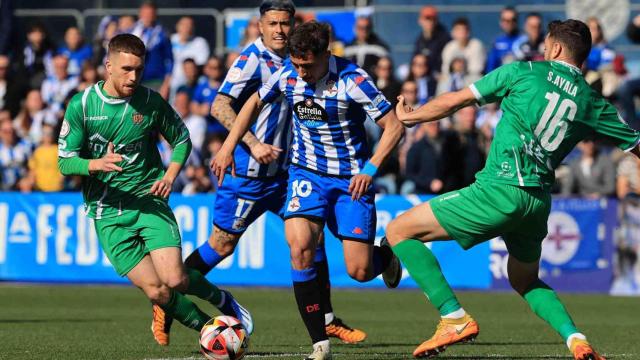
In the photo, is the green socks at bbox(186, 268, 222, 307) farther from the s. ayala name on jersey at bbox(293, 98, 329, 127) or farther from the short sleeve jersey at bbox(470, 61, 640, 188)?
the short sleeve jersey at bbox(470, 61, 640, 188)

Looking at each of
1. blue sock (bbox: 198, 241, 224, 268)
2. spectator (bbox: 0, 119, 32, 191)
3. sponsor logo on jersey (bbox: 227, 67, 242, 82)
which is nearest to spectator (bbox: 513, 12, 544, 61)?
spectator (bbox: 0, 119, 32, 191)

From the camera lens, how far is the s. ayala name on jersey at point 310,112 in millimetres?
9023

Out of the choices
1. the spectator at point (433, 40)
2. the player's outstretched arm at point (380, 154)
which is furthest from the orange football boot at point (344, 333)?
the spectator at point (433, 40)

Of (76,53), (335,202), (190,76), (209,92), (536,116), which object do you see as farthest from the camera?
(76,53)

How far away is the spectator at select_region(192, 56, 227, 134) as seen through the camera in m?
19.1

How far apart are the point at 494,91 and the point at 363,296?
28.6 feet

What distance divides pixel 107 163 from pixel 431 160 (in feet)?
31.4

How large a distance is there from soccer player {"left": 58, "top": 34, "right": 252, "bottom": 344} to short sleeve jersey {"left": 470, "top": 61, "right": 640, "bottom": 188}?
7.87 ft

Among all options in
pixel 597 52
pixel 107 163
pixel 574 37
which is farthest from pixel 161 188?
pixel 597 52

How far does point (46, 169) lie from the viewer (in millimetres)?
18953

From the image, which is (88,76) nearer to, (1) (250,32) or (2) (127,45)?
(1) (250,32)

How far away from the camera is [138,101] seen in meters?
9.19

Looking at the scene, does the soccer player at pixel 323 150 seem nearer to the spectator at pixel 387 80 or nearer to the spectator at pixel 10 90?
the spectator at pixel 387 80

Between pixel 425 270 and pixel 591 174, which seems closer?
pixel 425 270
